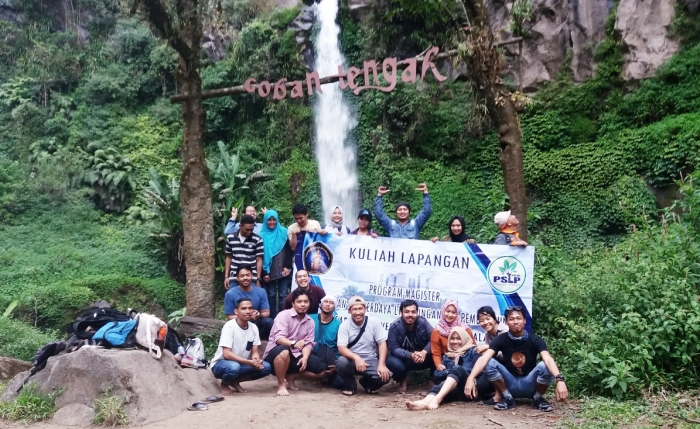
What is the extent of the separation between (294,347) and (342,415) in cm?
95

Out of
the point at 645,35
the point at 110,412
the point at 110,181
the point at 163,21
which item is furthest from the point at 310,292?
the point at 110,181

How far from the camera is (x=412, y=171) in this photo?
43.5ft

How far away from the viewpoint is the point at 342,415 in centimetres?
441

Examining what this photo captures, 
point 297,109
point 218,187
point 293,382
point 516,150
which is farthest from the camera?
point 297,109

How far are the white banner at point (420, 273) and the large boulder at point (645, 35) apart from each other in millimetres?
8510

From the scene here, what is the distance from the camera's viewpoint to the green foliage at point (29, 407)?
14.6 feet

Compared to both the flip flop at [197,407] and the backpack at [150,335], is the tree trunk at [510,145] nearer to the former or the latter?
the flip flop at [197,407]

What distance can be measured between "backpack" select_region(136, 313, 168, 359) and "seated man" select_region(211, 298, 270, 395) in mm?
560

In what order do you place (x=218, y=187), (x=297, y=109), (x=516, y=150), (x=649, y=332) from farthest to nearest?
(x=297, y=109)
(x=218, y=187)
(x=516, y=150)
(x=649, y=332)

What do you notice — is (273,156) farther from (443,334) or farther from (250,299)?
(443,334)

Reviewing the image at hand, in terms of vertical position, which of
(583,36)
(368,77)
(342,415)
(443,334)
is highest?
(583,36)

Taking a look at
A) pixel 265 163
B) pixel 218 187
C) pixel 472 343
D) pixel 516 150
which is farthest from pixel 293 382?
pixel 265 163

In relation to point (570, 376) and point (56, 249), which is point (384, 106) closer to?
point (56, 249)

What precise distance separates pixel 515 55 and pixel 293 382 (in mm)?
10940
